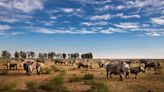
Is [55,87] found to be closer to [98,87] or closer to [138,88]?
[98,87]

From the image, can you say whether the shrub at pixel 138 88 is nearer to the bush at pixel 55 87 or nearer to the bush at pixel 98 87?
the bush at pixel 98 87

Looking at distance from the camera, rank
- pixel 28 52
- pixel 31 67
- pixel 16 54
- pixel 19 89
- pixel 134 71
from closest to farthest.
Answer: pixel 19 89, pixel 134 71, pixel 31 67, pixel 16 54, pixel 28 52

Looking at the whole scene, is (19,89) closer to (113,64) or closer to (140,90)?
(140,90)

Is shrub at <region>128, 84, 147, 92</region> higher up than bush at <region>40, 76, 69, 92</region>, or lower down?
lower down

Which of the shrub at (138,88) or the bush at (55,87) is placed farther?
the shrub at (138,88)

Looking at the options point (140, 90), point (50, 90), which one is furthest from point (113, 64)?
point (50, 90)

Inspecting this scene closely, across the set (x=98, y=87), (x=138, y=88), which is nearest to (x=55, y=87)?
(x=98, y=87)

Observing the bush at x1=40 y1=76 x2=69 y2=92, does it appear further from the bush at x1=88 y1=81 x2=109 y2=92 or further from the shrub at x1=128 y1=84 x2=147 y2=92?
the shrub at x1=128 y1=84 x2=147 y2=92

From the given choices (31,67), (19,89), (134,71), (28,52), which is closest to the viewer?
(19,89)

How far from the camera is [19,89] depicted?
2539cm

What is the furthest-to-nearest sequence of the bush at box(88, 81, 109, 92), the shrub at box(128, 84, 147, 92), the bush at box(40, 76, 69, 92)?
the shrub at box(128, 84, 147, 92) < the bush at box(40, 76, 69, 92) < the bush at box(88, 81, 109, 92)

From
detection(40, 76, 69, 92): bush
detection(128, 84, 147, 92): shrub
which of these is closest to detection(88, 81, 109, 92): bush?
detection(40, 76, 69, 92): bush

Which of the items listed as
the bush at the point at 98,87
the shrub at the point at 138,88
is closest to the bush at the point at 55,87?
the bush at the point at 98,87

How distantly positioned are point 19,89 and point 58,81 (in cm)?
323
